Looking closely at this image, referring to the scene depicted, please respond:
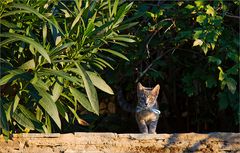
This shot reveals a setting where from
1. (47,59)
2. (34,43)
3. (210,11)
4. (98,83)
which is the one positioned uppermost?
(210,11)

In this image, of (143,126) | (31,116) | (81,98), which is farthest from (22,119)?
(143,126)

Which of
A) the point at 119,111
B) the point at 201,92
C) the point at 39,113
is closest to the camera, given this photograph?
the point at 39,113

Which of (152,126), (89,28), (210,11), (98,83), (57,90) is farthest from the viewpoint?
(210,11)

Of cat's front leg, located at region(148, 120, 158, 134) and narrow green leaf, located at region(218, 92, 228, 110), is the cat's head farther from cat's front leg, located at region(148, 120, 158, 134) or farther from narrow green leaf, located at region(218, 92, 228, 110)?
narrow green leaf, located at region(218, 92, 228, 110)

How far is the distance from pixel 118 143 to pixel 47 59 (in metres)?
1.12

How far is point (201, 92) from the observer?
6.92 meters

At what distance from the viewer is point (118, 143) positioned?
5.25m

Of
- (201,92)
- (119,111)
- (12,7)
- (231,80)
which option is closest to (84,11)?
(12,7)

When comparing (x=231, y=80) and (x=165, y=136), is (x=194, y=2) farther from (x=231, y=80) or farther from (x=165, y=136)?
(x=165, y=136)

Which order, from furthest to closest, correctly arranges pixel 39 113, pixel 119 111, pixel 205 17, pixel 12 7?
pixel 119 111 → pixel 205 17 → pixel 39 113 → pixel 12 7

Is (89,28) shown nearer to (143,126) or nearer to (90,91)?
(90,91)

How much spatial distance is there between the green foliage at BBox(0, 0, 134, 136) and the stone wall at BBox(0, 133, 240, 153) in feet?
0.40

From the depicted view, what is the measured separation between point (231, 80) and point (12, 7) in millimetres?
2252

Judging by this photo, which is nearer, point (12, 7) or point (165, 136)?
point (12, 7)
